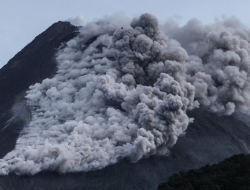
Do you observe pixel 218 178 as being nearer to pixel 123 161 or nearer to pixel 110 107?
pixel 123 161

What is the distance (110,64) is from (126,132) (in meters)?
11.2

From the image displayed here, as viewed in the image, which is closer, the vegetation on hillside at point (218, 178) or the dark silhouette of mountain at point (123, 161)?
the vegetation on hillside at point (218, 178)

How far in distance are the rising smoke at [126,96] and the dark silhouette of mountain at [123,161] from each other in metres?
0.77

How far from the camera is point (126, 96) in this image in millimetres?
39719

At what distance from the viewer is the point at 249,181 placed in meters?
24.0

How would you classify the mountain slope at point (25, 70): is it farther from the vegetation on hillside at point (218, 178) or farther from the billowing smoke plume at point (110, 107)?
the vegetation on hillside at point (218, 178)

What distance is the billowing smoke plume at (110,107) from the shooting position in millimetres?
34156

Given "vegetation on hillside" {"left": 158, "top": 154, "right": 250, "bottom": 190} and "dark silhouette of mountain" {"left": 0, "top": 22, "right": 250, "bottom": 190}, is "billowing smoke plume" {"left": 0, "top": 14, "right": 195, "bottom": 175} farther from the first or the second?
"vegetation on hillside" {"left": 158, "top": 154, "right": 250, "bottom": 190}

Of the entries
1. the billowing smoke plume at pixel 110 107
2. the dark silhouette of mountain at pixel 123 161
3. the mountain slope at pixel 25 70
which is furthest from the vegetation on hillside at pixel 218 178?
the mountain slope at pixel 25 70

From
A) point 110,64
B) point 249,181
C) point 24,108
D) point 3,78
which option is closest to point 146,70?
point 110,64

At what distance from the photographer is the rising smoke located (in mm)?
34500

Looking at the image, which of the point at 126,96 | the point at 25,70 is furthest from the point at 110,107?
the point at 25,70

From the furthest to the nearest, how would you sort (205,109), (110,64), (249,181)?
(110,64) < (205,109) < (249,181)

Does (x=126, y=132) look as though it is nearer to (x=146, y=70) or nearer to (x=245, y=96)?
(x=146, y=70)
